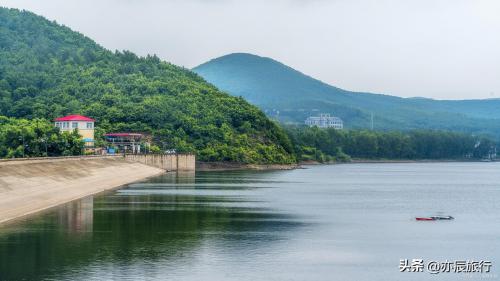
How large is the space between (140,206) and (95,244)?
33580 mm

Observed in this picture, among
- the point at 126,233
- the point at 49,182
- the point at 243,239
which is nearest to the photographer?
the point at 243,239

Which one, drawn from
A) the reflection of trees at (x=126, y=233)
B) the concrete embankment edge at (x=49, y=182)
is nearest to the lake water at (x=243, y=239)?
the reflection of trees at (x=126, y=233)

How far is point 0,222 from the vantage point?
237 ft

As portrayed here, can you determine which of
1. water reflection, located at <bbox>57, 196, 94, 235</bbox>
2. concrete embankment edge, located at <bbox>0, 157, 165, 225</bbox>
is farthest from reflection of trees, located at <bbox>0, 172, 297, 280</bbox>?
concrete embankment edge, located at <bbox>0, 157, 165, 225</bbox>

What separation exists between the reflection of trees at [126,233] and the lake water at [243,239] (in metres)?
0.08

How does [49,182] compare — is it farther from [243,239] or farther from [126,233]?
[243,239]

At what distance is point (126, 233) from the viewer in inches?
2689

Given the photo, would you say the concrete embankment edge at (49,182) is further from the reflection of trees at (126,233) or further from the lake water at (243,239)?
the reflection of trees at (126,233)

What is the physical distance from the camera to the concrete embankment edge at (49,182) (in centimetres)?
8588

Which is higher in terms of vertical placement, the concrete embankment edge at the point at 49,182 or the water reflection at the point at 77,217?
the concrete embankment edge at the point at 49,182

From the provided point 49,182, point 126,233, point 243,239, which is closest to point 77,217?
point 126,233

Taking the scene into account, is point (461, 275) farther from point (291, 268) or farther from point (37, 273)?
point (37, 273)

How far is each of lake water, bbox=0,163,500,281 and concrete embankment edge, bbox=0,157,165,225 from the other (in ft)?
10.4

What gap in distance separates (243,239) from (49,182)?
50085 millimetres
